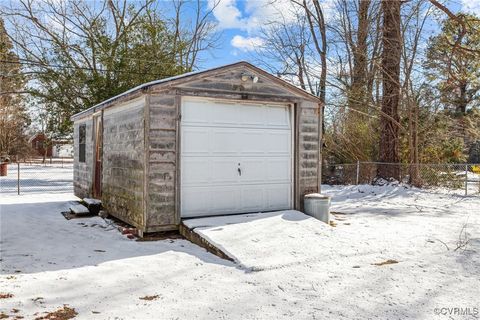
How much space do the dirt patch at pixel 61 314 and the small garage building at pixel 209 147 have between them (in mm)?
2672

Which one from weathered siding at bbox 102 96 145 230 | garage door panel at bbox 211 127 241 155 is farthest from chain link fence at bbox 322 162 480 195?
weathered siding at bbox 102 96 145 230

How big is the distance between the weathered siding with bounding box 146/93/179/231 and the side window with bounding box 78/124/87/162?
4698mm

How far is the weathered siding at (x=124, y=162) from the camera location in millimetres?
6031

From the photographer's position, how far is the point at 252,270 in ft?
14.0

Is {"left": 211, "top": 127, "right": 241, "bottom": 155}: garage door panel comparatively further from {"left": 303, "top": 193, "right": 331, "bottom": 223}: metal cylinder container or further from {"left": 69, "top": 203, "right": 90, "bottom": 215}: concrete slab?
{"left": 69, "top": 203, "right": 90, "bottom": 215}: concrete slab

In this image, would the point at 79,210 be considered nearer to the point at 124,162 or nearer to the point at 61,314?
the point at 124,162

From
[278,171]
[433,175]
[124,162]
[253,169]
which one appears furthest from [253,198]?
[433,175]

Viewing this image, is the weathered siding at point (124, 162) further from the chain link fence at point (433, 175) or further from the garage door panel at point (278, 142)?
the chain link fence at point (433, 175)

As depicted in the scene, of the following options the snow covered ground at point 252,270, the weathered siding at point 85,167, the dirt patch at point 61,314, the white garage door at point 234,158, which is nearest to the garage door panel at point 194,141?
the white garage door at point 234,158

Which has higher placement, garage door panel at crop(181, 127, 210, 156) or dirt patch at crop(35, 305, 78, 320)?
garage door panel at crop(181, 127, 210, 156)

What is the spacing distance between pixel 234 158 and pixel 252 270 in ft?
8.94

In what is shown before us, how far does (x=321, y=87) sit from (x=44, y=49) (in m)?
12.0

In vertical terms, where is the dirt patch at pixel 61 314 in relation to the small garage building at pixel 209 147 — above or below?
below

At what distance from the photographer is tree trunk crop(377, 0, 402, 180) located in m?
11.8
